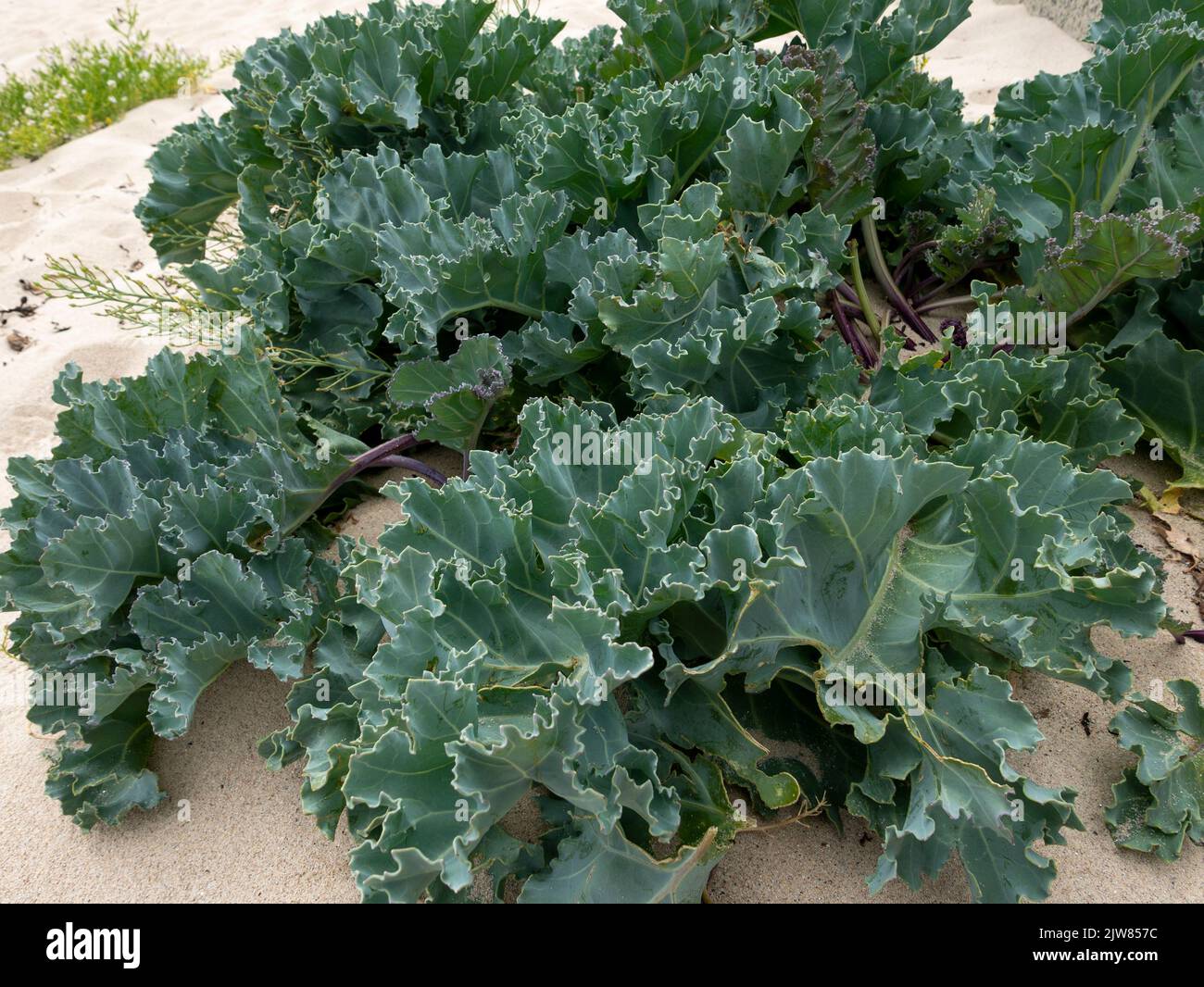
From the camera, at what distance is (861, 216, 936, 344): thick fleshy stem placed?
8.89 feet

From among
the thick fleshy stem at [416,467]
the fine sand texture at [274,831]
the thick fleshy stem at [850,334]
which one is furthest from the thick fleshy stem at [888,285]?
the thick fleshy stem at [416,467]

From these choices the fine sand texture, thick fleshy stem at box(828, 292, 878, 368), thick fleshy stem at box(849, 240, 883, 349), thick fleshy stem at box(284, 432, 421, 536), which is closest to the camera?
the fine sand texture

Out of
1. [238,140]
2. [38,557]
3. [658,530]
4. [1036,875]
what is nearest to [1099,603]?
[1036,875]

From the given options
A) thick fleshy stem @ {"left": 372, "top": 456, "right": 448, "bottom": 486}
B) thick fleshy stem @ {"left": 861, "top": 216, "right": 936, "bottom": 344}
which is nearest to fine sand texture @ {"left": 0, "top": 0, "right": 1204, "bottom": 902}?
thick fleshy stem @ {"left": 372, "top": 456, "right": 448, "bottom": 486}

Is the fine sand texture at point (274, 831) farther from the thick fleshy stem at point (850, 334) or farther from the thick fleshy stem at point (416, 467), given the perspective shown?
the thick fleshy stem at point (850, 334)

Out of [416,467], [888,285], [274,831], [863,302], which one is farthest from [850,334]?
[274,831]

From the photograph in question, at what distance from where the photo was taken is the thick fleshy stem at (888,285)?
2.71 metres

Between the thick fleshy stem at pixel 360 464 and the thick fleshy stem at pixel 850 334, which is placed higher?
the thick fleshy stem at pixel 850 334

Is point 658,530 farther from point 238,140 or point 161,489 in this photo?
point 238,140

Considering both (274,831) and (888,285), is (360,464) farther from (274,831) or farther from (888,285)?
(888,285)

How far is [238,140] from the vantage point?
10.4 ft

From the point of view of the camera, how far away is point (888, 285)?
9.14 ft

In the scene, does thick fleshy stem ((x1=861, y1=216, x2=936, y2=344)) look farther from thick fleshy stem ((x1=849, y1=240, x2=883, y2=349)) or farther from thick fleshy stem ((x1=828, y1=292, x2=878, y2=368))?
thick fleshy stem ((x1=828, y1=292, x2=878, y2=368))

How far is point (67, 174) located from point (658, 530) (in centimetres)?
423
